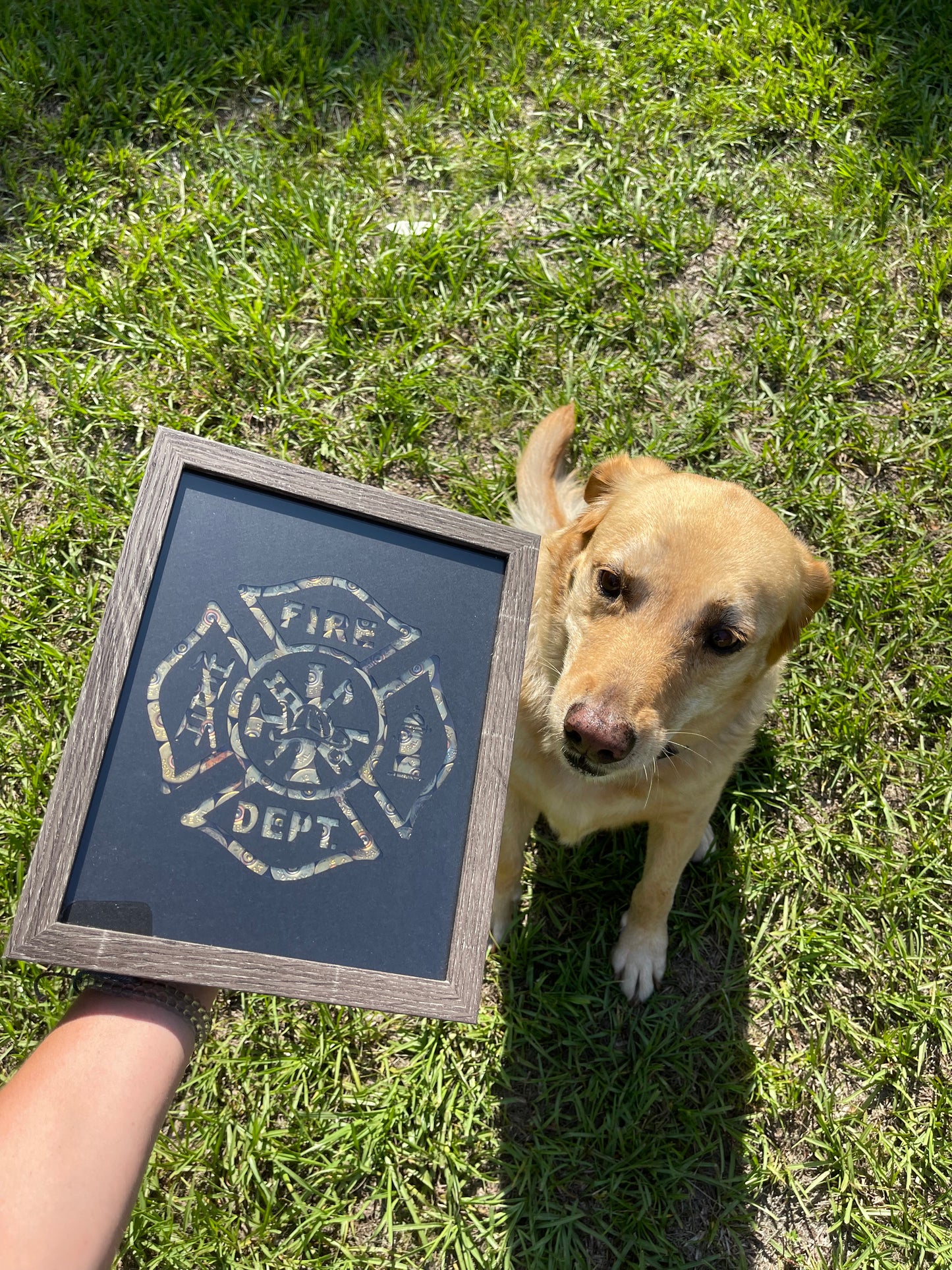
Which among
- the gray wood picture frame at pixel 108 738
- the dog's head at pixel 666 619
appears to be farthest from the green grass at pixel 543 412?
the gray wood picture frame at pixel 108 738

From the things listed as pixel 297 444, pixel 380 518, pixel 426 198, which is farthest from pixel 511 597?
pixel 426 198

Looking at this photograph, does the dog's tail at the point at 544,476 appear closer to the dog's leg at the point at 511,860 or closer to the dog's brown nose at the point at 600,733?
the dog's leg at the point at 511,860

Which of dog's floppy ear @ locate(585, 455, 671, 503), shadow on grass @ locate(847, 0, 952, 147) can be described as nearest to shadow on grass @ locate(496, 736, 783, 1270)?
dog's floppy ear @ locate(585, 455, 671, 503)

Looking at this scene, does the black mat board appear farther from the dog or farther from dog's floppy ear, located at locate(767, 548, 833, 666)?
dog's floppy ear, located at locate(767, 548, 833, 666)

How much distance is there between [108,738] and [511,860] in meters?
1.60

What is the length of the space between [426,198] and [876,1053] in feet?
12.4

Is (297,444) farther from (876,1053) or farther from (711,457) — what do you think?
(876,1053)

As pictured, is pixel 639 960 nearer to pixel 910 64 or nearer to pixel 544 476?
pixel 544 476

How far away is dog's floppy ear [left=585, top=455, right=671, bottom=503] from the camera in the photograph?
268 centimetres

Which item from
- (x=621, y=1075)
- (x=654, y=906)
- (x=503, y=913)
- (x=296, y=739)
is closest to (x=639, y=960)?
(x=654, y=906)

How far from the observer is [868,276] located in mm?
3908

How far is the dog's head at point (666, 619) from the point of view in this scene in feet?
7.27

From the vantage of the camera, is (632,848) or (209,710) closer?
(209,710)

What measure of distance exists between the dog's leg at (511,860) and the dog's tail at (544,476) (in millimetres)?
950
